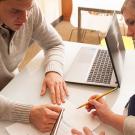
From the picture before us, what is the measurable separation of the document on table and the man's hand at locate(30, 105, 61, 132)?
22 mm

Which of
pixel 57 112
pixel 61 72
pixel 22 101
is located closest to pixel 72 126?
pixel 57 112

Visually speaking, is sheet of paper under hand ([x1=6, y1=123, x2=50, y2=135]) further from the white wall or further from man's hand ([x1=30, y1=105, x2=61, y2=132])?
the white wall

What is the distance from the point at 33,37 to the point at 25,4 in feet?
1.29

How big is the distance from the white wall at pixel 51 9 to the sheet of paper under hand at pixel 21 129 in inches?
91.5

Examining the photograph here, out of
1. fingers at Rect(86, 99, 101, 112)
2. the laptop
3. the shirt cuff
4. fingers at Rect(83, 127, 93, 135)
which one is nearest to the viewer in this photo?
fingers at Rect(83, 127, 93, 135)

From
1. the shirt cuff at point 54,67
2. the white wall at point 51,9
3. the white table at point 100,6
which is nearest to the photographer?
the shirt cuff at point 54,67

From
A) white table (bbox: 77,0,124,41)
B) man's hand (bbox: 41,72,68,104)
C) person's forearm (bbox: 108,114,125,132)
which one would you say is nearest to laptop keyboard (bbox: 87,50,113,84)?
man's hand (bbox: 41,72,68,104)

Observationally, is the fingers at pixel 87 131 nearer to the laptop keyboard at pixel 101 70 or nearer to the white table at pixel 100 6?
the laptop keyboard at pixel 101 70

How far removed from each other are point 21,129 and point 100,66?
19.6 inches

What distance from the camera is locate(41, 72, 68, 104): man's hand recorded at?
1.07 metres

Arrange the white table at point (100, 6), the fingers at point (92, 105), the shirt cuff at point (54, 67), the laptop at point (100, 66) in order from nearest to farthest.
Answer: the fingers at point (92, 105), the laptop at point (100, 66), the shirt cuff at point (54, 67), the white table at point (100, 6)

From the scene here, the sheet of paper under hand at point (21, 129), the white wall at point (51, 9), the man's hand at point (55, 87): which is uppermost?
the man's hand at point (55, 87)

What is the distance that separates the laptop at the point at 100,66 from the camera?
1.09 m

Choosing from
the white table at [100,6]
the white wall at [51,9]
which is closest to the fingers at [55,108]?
the white table at [100,6]
